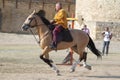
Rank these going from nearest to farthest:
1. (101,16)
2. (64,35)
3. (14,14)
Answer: (64,35)
(101,16)
(14,14)

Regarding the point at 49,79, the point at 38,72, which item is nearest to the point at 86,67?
the point at 38,72

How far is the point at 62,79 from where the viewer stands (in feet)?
40.5

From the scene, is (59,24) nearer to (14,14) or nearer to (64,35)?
(64,35)

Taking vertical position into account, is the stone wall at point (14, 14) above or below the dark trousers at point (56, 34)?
below

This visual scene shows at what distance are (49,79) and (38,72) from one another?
66.0 inches

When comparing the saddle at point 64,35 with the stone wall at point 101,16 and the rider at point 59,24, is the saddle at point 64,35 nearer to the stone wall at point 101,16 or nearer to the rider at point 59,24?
the rider at point 59,24

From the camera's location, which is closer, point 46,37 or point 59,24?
point 46,37

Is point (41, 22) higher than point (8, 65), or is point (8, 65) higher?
point (41, 22)

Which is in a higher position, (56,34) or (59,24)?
(59,24)

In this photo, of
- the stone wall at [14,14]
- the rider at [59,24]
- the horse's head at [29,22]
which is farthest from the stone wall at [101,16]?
the horse's head at [29,22]

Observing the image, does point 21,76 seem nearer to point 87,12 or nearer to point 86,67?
point 86,67

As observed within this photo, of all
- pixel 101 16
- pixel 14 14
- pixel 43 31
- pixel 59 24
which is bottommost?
pixel 14 14

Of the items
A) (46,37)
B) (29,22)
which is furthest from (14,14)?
(46,37)

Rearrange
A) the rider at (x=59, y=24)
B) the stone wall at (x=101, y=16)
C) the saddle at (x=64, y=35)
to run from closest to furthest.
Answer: the rider at (x=59, y=24) < the saddle at (x=64, y=35) < the stone wall at (x=101, y=16)
